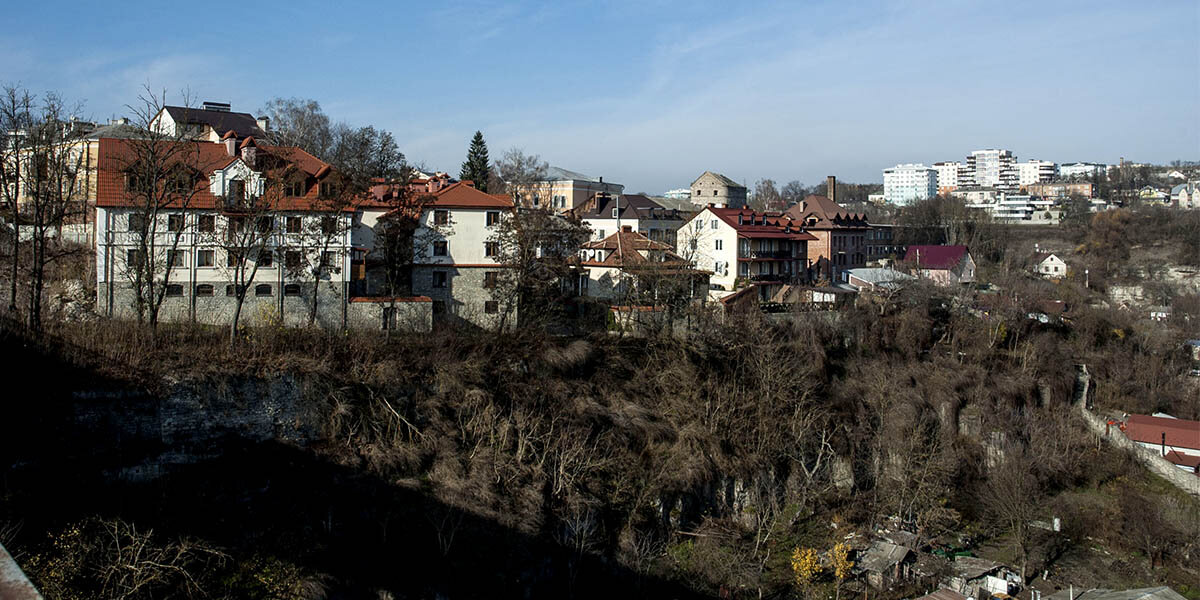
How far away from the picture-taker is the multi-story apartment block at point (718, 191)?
60094 millimetres

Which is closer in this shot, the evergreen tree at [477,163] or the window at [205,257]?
the window at [205,257]

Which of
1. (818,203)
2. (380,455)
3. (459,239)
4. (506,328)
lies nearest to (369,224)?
(459,239)

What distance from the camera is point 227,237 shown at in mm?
22016

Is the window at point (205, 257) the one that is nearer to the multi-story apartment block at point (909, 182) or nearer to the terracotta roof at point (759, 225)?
the terracotta roof at point (759, 225)

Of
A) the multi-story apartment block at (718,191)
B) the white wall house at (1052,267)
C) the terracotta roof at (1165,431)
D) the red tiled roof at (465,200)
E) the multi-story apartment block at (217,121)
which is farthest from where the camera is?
the multi-story apartment block at (718,191)

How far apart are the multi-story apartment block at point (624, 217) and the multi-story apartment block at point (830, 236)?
7.02 metres

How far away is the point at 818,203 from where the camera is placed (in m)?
47.6

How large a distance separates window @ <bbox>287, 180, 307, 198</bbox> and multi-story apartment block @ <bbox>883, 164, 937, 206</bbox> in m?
135

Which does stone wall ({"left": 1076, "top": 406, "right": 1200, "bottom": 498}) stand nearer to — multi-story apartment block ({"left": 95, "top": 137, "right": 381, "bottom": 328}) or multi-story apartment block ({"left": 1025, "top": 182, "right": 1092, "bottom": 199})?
multi-story apartment block ({"left": 95, "top": 137, "right": 381, "bottom": 328})

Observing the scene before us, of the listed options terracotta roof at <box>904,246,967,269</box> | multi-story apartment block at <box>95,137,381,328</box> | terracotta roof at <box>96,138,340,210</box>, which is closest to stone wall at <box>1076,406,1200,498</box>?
terracotta roof at <box>904,246,967,269</box>

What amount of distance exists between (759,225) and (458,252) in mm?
18233

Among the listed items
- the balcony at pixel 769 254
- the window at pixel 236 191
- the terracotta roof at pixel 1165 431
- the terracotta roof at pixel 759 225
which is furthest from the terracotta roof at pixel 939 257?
the window at pixel 236 191

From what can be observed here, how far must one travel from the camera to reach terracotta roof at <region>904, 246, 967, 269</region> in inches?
1843

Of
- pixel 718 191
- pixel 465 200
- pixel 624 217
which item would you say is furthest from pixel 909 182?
pixel 465 200
